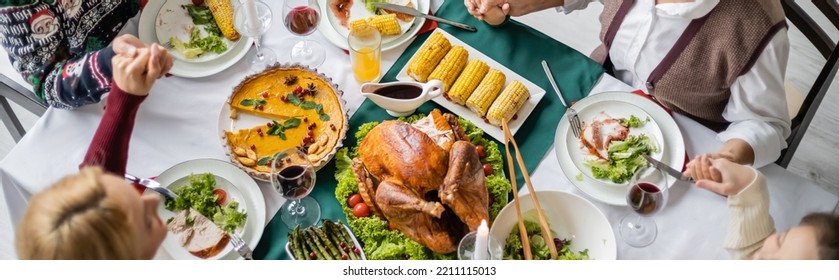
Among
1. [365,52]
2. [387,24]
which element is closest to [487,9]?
[387,24]

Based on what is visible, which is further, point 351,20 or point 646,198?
point 351,20

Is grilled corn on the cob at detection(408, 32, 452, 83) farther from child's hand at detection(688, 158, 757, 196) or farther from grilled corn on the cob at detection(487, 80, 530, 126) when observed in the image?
child's hand at detection(688, 158, 757, 196)

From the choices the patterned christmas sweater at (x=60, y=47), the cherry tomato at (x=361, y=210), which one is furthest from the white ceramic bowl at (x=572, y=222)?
the patterned christmas sweater at (x=60, y=47)

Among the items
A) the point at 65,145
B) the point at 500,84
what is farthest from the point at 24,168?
the point at 500,84

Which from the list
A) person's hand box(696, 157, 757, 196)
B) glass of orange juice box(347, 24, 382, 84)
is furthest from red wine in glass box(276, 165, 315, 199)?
person's hand box(696, 157, 757, 196)

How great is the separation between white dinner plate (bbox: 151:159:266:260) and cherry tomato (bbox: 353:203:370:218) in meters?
0.28

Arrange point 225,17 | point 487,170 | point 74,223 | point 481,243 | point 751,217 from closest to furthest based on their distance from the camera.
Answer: point 74,223 → point 481,243 → point 751,217 → point 487,170 → point 225,17

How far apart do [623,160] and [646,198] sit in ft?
0.66

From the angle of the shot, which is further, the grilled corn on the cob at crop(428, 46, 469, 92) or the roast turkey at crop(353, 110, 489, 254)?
the grilled corn on the cob at crop(428, 46, 469, 92)

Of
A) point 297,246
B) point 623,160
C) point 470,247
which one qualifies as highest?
point 623,160

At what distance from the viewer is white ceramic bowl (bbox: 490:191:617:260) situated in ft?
6.25

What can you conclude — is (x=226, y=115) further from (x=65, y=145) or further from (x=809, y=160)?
(x=809, y=160)

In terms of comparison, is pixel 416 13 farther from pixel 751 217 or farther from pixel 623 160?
pixel 751 217

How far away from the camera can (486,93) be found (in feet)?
6.88
